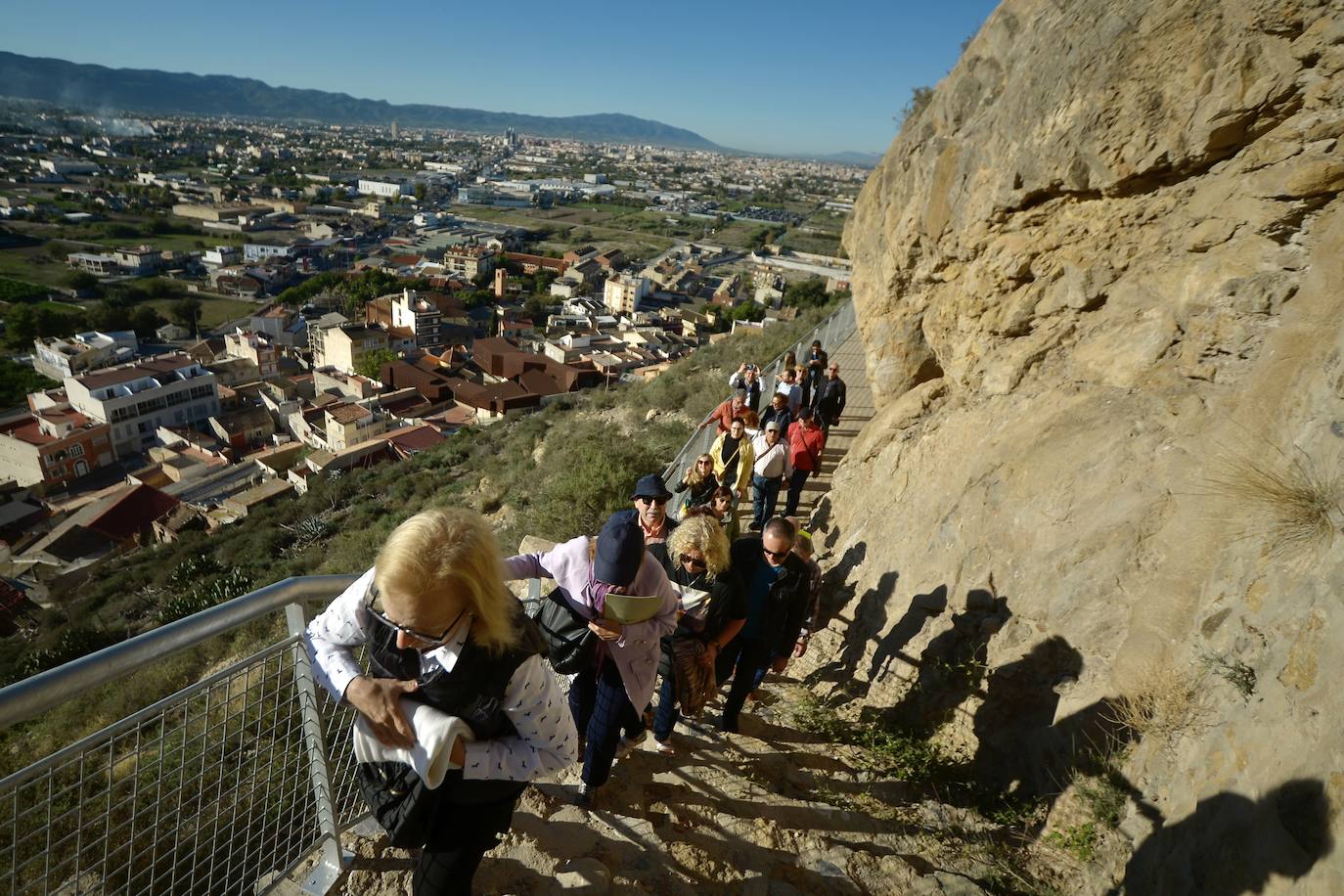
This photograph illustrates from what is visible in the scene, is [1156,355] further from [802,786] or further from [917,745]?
[802,786]

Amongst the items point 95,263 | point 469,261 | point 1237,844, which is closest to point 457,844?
point 1237,844

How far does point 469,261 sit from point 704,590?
7128 centimetres

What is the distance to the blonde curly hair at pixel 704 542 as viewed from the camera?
3.20 meters

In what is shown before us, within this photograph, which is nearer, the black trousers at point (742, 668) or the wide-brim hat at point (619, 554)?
the wide-brim hat at point (619, 554)

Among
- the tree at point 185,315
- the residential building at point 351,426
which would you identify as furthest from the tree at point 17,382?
the residential building at point 351,426

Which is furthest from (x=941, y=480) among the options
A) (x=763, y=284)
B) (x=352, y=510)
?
(x=763, y=284)

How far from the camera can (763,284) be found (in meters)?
60.7

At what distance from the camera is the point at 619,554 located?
2488mm

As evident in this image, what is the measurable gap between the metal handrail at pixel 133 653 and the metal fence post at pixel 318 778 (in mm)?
163

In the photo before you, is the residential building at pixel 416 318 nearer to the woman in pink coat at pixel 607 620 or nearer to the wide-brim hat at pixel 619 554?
the woman in pink coat at pixel 607 620

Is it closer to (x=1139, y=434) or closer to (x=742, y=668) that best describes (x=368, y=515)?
(x=742, y=668)

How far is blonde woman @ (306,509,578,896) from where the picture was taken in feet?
5.40

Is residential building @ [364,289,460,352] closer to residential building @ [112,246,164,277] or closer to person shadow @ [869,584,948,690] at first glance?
residential building @ [112,246,164,277]

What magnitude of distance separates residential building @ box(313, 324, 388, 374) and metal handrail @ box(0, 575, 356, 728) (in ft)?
139
